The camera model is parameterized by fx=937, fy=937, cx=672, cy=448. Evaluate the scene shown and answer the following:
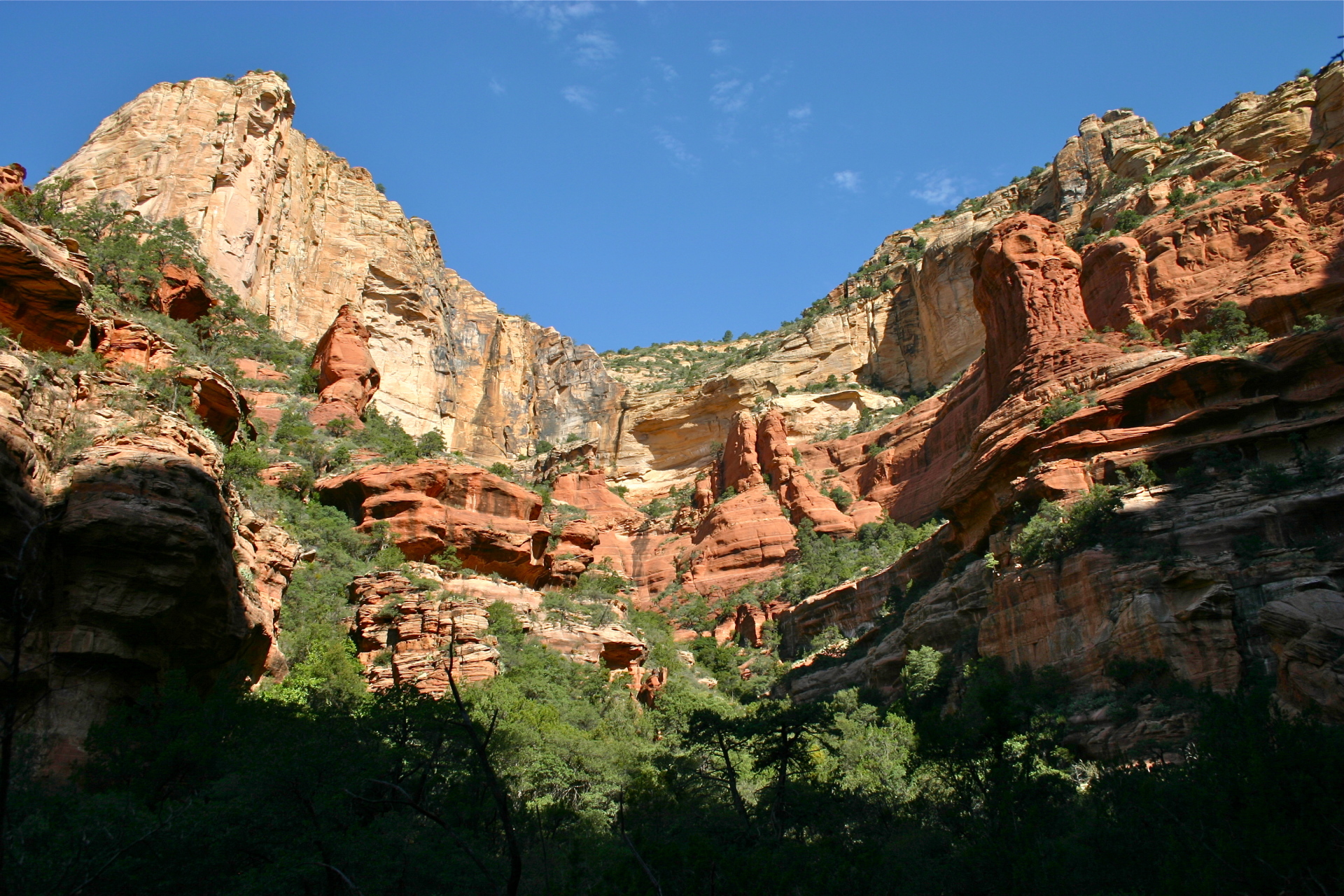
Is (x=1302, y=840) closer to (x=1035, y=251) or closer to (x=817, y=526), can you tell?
(x=1035, y=251)

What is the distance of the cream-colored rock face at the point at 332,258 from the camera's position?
5903 centimetres

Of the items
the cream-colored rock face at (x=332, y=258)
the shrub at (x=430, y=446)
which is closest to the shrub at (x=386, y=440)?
the shrub at (x=430, y=446)

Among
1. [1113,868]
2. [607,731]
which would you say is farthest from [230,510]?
[1113,868]

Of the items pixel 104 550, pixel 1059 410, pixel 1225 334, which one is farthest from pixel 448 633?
pixel 1225 334

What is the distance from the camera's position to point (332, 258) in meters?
69.4

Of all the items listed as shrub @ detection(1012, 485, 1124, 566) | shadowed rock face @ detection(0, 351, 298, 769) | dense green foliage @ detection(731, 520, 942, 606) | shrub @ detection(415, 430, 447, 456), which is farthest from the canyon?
dense green foliage @ detection(731, 520, 942, 606)

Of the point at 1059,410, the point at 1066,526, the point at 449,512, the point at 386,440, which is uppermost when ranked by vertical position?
the point at 386,440

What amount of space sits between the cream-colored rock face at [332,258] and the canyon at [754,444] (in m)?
0.32

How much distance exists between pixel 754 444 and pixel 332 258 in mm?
35394

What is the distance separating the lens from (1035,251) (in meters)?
37.3

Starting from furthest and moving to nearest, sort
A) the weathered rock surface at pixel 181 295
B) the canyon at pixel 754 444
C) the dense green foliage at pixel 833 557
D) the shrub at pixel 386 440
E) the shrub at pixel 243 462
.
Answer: the dense green foliage at pixel 833 557 < the shrub at pixel 386 440 < the weathered rock surface at pixel 181 295 < the shrub at pixel 243 462 < the canyon at pixel 754 444

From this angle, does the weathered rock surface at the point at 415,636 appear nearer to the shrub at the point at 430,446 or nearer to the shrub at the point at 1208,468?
the shrub at the point at 430,446

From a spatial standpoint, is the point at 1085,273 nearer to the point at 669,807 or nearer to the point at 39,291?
the point at 669,807

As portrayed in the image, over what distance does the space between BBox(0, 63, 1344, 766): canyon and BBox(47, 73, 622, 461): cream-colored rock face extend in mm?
317
